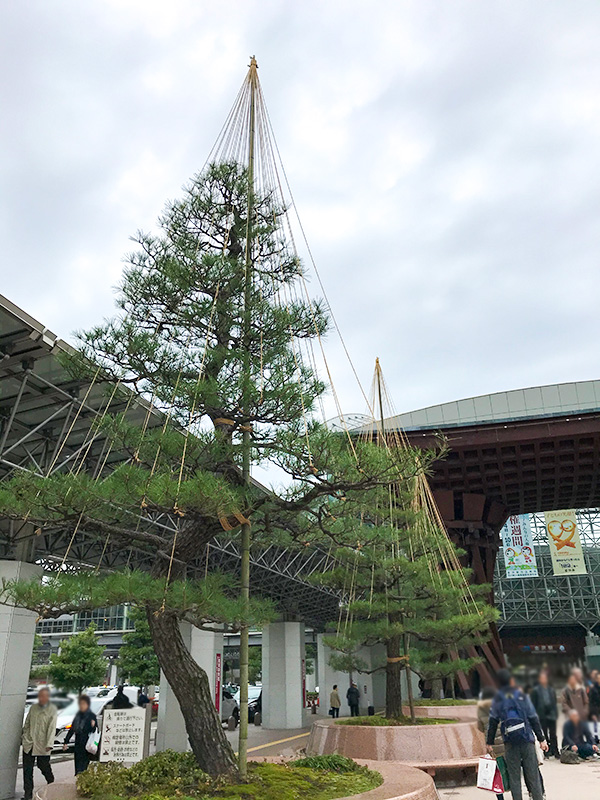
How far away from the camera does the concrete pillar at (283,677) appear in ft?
75.6

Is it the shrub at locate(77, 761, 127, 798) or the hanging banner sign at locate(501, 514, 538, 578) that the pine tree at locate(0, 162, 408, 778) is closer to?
the shrub at locate(77, 761, 127, 798)

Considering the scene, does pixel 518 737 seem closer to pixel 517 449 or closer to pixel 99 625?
pixel 517 449

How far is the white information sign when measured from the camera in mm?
7074

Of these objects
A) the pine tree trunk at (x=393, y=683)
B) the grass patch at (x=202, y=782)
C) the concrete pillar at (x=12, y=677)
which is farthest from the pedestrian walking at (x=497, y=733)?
the concrete pillar at (x=12, y=677)

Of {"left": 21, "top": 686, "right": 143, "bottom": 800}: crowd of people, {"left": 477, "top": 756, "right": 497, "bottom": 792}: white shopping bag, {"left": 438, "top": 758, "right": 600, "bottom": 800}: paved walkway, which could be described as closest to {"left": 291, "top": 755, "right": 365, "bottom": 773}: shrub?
{"left": 477, "top": 756, "right": 497, "bottom": 792}: white shopping bag

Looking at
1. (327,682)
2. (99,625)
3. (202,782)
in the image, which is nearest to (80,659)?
(327,682)

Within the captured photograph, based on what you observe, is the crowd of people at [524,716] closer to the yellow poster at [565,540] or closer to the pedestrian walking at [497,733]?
the pedestrian walking at [497,733]

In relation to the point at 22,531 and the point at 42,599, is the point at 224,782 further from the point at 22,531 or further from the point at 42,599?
the point at 22,531

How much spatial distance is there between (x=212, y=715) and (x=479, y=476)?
15.5 meters

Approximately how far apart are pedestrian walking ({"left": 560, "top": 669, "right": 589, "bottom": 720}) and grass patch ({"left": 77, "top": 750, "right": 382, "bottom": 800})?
195 cm

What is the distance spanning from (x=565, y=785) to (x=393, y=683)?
367cm

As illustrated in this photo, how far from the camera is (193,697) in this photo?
5.80 meters

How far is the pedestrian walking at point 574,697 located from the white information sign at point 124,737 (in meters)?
4.61

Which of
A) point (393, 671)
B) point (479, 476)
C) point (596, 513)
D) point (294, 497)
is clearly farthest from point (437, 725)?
point (596, 513)
